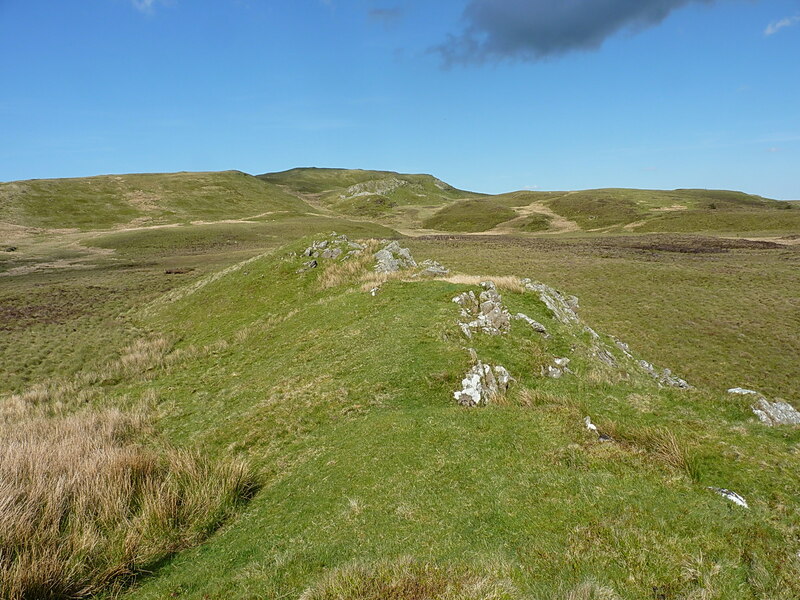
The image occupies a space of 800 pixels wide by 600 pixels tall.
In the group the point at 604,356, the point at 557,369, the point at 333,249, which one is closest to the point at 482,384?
the point at 557,369

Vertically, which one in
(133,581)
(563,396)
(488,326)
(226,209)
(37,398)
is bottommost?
(37,398)

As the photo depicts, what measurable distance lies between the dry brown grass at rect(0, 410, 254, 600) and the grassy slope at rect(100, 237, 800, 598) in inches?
31.1

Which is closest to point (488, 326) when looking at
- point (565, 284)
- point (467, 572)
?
point (467, 572)

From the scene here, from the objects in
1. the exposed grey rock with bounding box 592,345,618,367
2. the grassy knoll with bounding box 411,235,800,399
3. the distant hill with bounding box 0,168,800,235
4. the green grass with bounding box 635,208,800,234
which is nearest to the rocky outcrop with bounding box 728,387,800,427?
the exposed grey rock with bounding box 592,345,618,367

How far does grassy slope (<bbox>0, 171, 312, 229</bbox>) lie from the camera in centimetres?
14350

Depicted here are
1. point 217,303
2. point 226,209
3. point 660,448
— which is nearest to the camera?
point 660,448

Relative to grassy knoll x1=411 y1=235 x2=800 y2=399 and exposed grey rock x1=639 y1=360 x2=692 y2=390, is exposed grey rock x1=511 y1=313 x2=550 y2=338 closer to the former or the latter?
exposed grey rock x1=639 y1=360 x2=692 y2=390

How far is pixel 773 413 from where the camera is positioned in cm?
1438

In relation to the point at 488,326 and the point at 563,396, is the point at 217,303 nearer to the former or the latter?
Answer: the point at 488,326

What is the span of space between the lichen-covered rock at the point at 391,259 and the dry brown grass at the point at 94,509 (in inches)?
877

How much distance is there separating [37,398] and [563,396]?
26.4m

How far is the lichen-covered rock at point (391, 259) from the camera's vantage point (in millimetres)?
33219

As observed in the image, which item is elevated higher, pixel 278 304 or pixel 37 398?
pixel 278 304

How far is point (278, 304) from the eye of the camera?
3312 centimetres
